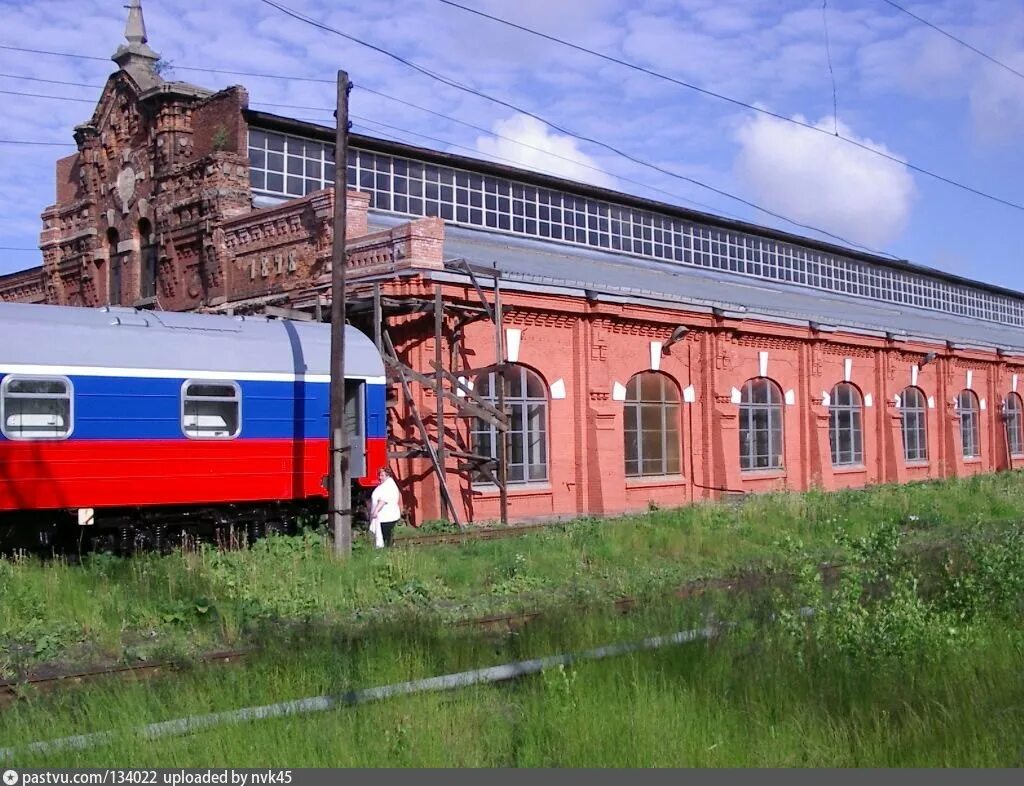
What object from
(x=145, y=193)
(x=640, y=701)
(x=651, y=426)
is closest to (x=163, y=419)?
(x=640, y=701)

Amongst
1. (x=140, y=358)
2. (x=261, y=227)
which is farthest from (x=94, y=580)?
(x=261, y=227)

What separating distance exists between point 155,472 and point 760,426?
709 inches

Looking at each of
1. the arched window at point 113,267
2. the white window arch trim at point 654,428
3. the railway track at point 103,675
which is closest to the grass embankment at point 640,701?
the railway track at point 103,675

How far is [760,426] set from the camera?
2834 centimetres

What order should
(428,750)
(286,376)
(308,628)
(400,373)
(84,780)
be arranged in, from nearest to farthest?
(84,780) < (428,750) < (308,628) < (286,376) < (400,373)

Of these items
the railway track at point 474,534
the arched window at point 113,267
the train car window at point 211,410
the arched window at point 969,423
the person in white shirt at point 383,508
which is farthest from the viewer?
the arched window at point 969,423

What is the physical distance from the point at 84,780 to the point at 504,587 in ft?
24.3

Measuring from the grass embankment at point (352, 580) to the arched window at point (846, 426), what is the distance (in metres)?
12.5

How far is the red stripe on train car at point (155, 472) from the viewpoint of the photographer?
43.2 ft

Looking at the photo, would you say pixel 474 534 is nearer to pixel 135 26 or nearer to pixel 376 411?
pixel 376 411

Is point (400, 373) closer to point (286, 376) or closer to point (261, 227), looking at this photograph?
point (286, 376)

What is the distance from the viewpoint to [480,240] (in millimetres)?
27781

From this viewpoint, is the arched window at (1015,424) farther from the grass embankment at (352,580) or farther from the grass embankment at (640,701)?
the grass embankment at (640,701)

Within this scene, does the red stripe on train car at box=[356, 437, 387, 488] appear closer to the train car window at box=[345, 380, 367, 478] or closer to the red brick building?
the train car window at box=[345, 380, 367, 478]
